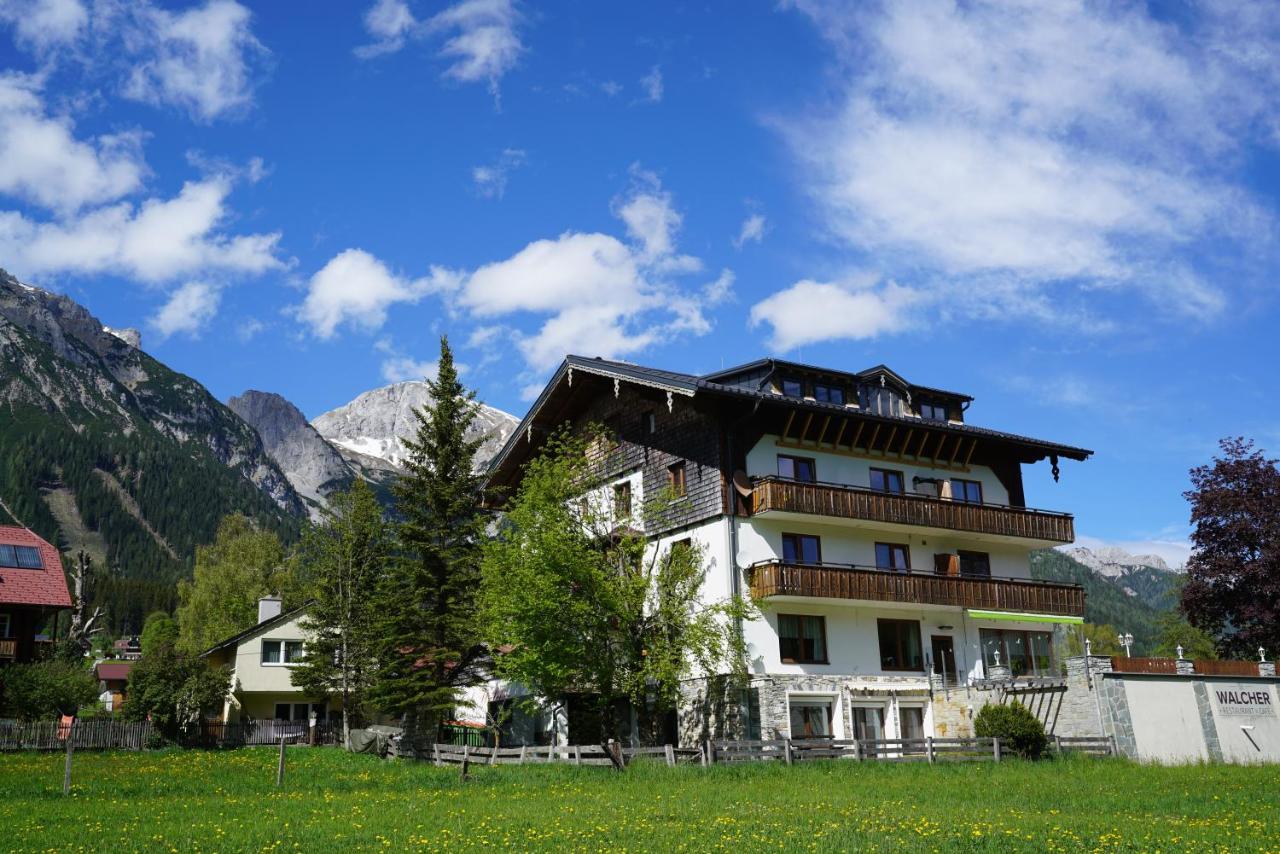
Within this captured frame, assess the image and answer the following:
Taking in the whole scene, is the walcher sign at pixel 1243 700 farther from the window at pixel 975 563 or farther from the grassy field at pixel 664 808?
the window at pixel 975 563

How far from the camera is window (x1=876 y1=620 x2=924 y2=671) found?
37.7 metres

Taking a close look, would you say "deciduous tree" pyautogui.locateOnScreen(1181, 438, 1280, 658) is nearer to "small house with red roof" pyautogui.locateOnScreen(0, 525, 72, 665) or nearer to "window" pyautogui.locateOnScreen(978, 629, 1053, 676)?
"window" pyautogui.locateOnScreen(978, 629, 1053, 676)

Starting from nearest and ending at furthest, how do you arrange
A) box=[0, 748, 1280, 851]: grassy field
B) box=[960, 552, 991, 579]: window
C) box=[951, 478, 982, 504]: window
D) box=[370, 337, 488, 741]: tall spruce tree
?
box=[0, 748, 1280, 851]: grassy field
box=[370, 337, 488, 741]: tall spruce tree
box=[960, 552, 991, 579]: window
box=[951, 478, 982, 504]: window

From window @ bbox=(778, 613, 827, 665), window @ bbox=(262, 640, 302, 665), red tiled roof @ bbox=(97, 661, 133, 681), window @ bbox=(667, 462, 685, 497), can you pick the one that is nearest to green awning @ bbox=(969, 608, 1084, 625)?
window @ bbox=(778, 613, 827, 665)

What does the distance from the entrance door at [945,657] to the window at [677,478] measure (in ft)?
34.5

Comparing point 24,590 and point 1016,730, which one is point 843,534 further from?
point 24,590

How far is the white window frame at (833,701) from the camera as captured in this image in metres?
35.1

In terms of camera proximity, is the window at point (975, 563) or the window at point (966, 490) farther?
the window at point (966, 490)

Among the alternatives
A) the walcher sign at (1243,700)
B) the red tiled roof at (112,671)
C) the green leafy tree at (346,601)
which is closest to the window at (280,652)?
the green leafy tree at (346,601)

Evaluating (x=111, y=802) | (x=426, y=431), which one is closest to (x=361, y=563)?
(x=426, y=431)

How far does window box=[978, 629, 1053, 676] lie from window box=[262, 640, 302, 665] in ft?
107

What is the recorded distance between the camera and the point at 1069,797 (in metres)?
21.7

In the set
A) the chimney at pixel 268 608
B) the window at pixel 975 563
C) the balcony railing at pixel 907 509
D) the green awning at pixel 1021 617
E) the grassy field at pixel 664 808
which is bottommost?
the grassy field at pixel 664 808

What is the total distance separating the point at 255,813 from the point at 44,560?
4034cm
